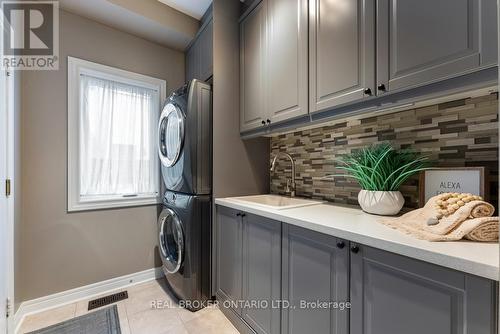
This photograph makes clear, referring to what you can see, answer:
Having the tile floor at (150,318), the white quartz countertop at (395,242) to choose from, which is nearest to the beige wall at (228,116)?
the tile floor at (150,318)

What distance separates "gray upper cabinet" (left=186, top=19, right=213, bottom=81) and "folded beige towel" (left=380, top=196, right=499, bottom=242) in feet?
5.96

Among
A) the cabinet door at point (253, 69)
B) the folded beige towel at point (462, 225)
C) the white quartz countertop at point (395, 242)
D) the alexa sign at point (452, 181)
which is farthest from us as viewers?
the cabinet door at point (253, 69)

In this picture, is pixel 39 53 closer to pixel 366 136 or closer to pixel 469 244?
pixel 366 136

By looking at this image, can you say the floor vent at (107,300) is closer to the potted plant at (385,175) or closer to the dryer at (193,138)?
the dryer at (193,138)

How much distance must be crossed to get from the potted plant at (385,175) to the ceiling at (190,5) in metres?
2.04

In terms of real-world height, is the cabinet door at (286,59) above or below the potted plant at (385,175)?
above

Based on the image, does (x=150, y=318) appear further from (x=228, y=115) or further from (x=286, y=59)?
(x=286, y=59)

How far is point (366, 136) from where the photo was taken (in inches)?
55.7

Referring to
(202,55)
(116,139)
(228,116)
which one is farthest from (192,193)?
(202,55)

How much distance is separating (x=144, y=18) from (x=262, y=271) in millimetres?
2401

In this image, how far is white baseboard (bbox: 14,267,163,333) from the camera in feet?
5.70

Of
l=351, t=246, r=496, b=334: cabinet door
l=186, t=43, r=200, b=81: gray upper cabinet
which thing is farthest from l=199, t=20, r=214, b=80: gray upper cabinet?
l=351, t=246, r=496, b=334: cabinet door

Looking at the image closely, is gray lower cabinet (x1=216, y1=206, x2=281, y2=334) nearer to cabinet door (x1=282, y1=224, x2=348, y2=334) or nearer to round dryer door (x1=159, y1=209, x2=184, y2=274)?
cabinet door (x1=282, y1=224, x2=348, y2=334)

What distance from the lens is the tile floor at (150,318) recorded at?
61.9 inches
